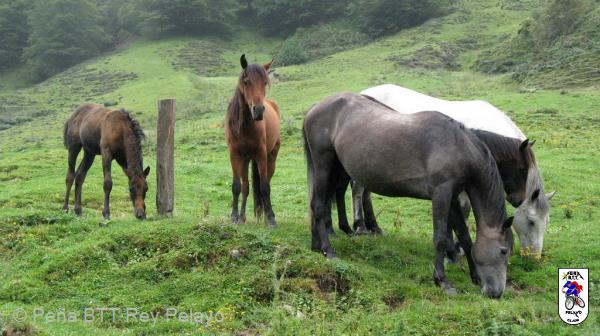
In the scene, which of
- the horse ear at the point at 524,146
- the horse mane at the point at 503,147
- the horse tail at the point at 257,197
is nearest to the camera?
the horse ear at the point at 524,146

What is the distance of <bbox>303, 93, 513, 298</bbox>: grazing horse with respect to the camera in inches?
262

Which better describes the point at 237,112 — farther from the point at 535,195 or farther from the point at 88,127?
the point at 535,195

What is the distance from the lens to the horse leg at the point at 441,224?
6.67 meters

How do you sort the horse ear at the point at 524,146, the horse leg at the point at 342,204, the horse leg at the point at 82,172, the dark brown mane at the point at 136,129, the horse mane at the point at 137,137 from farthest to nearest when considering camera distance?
1. the horse leg at the point at 82,172
2. the dark brown mane at the point at 136,129
3. the horse mane at the point at 137,137
4. the horse leg at the point at 342,204
5. the horse ear at the point at 524,146

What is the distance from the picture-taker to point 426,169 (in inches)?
269

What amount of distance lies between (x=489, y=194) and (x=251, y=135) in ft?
12.6

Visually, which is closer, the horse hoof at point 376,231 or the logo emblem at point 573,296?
the logo emblem at point 573,296

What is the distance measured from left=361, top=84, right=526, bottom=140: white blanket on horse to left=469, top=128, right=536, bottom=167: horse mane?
343mm

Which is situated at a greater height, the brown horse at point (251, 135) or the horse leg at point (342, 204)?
the brown horse at point (251, 135)

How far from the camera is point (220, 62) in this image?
58.6 meters

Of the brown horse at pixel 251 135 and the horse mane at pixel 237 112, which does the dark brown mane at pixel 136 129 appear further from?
the horse mane at pixel 237 112

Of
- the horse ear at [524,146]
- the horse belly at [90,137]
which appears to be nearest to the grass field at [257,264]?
the horse belly at [90,137]

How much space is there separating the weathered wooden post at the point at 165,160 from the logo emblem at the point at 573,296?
633cm

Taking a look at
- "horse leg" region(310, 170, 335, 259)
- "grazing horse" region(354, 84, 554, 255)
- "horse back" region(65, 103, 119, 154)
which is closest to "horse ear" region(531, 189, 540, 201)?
"grazing horse" region(354, 84, 554, 255)
